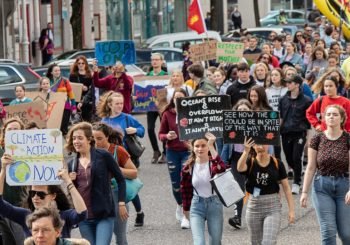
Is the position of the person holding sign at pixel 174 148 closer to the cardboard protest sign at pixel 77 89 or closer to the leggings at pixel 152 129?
the leggings at pixel 152 129

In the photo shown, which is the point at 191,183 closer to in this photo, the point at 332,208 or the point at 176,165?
the point at 332,208

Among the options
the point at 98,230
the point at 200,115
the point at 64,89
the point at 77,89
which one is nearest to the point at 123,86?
the point at 64,89

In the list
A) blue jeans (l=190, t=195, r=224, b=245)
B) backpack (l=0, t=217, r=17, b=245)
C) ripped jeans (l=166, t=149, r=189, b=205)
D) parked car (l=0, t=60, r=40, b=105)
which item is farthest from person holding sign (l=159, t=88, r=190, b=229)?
parked car (l=0, t=60, r=40, b=105)

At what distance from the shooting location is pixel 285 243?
1280 centimetres

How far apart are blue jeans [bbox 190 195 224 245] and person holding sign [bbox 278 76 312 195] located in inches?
194

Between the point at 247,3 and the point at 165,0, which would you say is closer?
the point at 165,0

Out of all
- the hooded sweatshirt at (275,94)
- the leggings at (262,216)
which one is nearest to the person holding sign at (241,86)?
the hooded sweatshirt at (275,94)

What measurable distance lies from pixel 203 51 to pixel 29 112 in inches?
282

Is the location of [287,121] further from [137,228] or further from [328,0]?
[328,0]

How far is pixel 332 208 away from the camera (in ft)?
34.8

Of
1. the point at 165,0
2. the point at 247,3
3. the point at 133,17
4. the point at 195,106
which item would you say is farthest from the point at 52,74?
the point at 247,3

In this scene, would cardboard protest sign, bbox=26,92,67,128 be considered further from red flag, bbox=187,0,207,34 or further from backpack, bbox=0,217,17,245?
backpack, bbox=0,217,17,245

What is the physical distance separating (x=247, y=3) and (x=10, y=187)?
198 ft

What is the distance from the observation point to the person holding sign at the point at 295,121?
15.9 meters
